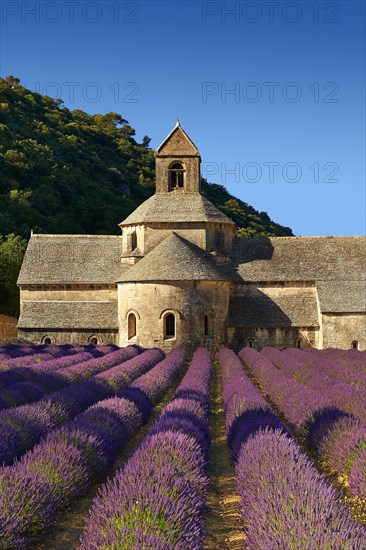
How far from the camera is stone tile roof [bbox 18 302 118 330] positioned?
32.0 meters

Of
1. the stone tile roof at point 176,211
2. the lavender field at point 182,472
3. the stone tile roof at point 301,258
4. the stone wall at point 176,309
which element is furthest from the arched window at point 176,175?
the lavender field at point 182,472

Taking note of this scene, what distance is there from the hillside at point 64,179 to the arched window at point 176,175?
39.2 ft

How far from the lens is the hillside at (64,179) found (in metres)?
53.1

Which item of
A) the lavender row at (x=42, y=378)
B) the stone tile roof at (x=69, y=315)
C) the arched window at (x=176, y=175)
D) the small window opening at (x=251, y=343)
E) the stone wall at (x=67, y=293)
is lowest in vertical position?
the small window opening at (x=251, y=343)

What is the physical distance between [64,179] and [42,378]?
50487 millimetres

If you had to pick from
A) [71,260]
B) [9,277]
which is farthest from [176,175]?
[9,277]

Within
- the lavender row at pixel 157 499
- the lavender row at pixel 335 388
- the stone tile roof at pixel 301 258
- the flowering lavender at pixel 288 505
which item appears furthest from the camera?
the stone tile roof at pixel 301 258

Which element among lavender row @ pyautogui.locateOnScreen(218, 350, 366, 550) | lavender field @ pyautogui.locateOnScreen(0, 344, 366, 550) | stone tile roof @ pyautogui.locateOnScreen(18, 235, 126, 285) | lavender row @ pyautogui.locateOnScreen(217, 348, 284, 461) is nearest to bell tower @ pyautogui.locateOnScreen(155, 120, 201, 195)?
stone tile roof @ pyautogui.locateOnScreen(18, 235, 126, 285)

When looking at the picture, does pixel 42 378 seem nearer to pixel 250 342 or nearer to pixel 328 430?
pixel 328 430

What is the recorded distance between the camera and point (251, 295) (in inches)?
1293

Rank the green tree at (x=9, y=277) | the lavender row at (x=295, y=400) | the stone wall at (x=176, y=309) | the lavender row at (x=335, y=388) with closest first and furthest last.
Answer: the lavender row at (x=295, y=400) → the lavender row at (x=335, y=388) → the stone wall at (x=176, y=309) → the green tree at (x=9, y=277)

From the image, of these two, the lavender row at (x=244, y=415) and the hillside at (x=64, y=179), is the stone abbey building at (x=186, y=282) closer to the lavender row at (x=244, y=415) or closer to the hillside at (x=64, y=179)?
the hillside at (x=64, y=179)

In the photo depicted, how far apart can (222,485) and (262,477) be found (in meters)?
2.31

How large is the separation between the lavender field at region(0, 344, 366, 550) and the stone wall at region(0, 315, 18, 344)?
20.0m
